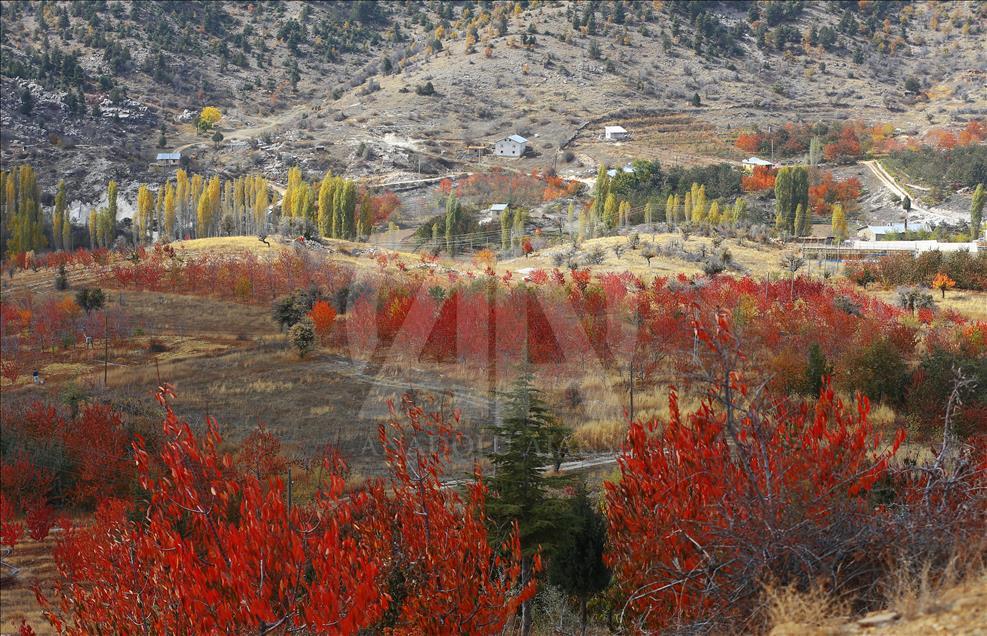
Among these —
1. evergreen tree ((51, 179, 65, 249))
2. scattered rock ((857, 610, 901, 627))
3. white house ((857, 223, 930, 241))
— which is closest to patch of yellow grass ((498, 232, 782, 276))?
white house ((857, 223, 930, 241))

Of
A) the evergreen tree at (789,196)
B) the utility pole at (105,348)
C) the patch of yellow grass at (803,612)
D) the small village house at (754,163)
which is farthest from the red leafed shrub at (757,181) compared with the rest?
the patch of yellow grass at (803,612)

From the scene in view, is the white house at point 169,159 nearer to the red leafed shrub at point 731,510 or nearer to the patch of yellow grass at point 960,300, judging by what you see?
the patch of yellow grass at point 960,300

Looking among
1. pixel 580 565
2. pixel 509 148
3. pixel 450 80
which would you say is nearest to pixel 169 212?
pixel 509 148

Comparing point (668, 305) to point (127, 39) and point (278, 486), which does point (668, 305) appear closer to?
point (278, 486)

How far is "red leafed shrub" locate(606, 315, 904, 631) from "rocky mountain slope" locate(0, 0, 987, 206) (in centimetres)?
5820

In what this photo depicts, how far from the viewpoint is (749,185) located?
5375cm

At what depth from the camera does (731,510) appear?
260 inches

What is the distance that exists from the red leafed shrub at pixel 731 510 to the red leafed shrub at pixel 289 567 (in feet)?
4.32

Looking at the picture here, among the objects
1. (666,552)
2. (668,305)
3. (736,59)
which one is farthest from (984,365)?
(736,59)

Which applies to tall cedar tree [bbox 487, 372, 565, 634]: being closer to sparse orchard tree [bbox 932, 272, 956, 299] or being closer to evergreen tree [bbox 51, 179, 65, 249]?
sparse orchard tree [bbox 932, 272, 956, 299]

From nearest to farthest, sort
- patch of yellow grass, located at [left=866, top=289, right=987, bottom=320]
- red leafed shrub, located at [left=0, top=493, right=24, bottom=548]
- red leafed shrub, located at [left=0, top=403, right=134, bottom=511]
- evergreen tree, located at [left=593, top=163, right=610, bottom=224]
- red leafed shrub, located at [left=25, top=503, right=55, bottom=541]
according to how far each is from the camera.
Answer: red leafed shrub, located at [left=0, top=493, right=24, bottom=548] → red leafed shrub, located at [left=25, top=503, right=55, bottom=541] → red leafed shrub, located at [left=0, top=403, right=134, bottom=511] → patch of yellow grass, located at [left=866, top=289, right=987, bottom=320] → evergreen tree, located at [left=593, top=163, right=610, bottom=224]

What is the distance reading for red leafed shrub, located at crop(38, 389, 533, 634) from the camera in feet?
21.3

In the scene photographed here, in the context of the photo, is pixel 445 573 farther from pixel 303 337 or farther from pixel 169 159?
pixel 169 159

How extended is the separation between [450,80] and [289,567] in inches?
3104
